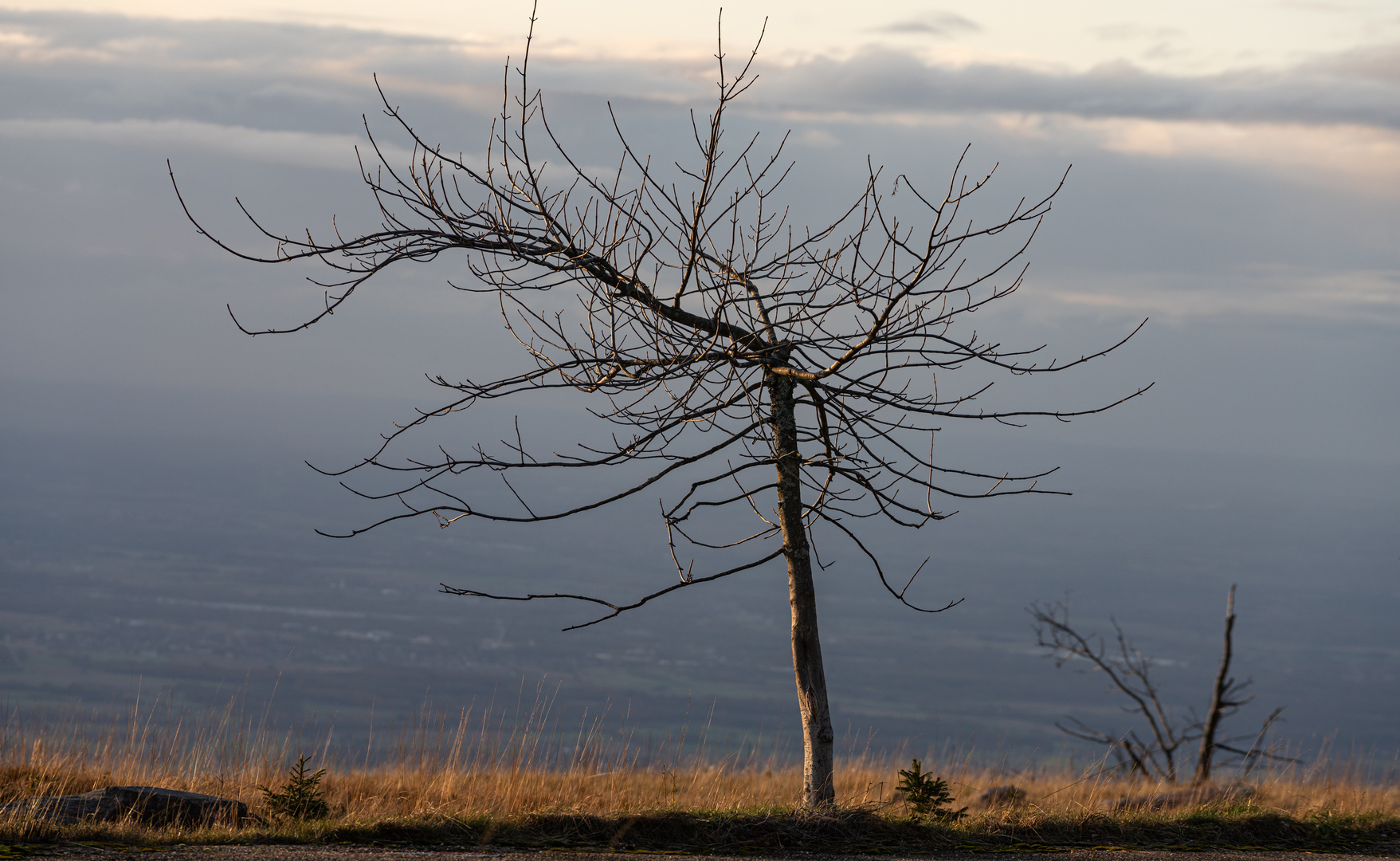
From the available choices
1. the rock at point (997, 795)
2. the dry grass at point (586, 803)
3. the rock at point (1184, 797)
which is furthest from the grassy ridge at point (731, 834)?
the rock at point (997, 795)

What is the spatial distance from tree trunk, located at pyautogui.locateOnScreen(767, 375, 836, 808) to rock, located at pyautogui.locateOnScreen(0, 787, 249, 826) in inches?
115

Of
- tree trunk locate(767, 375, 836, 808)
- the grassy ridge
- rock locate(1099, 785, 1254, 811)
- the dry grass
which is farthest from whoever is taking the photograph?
rock locate(1099, 785, 1254, 811)

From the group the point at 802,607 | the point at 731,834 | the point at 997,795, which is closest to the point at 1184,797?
the point at 997,795

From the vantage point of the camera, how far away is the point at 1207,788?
7664mm

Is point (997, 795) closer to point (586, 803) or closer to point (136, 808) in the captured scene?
point (586, 803)

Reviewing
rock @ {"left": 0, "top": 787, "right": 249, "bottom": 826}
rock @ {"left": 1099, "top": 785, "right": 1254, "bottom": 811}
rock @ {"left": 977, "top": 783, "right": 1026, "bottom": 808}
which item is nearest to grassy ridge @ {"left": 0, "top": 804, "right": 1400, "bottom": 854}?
rock @ {"left": 0, "top": 787, "right": 249, "bottom": 826}

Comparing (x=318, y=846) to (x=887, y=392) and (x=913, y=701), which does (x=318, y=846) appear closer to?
(x=887, y=392)

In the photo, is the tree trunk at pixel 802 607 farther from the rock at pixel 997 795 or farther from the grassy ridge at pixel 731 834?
the rock at pixel 997 795

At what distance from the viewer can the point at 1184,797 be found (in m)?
7.36

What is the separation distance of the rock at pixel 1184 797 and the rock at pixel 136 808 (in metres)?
5.13

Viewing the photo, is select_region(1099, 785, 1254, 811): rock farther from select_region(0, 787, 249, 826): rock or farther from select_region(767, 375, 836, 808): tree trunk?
select_region(0, 787, 249, 826): rock

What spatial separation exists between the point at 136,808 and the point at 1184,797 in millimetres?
6599

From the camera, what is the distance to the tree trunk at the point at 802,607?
537 centimetres

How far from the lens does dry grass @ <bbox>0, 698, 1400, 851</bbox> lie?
498cm
